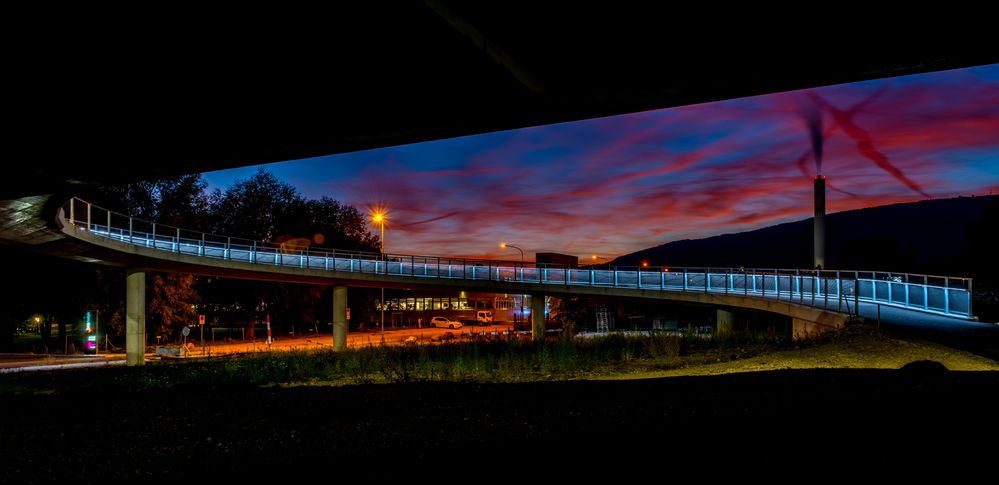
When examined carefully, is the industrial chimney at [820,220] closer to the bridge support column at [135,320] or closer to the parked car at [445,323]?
the parked car at [445,323]

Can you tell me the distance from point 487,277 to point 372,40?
115 ft

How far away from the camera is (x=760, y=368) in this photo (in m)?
12.3

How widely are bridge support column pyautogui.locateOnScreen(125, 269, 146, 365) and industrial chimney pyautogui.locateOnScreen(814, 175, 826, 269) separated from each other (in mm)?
41677

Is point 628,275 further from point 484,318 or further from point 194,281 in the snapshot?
point 484,318

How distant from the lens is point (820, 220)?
41.3 metres

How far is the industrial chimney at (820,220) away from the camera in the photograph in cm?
4034

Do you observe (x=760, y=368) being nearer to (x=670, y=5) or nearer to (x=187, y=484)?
(x=670, y=5)

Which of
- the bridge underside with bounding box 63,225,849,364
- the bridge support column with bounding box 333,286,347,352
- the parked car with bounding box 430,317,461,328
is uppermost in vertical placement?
the bridge underside with bounding box 63,225,849,364

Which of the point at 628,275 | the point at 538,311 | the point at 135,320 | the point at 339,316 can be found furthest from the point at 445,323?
the point at 135,320

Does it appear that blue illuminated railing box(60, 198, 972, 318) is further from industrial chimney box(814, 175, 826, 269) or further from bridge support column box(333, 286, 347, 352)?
bridge support column box(333, 286, 347, 352)

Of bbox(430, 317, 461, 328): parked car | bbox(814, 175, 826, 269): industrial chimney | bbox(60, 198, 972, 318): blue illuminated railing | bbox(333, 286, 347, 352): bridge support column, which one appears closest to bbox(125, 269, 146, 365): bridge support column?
bbox(60, 198, 972, 318): blue illuminated railing

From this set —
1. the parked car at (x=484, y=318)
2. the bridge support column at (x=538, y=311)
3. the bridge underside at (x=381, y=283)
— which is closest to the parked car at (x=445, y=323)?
the parked car at (x=484, y=318)

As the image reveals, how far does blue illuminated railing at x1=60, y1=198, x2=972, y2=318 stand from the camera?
23047 millimetres

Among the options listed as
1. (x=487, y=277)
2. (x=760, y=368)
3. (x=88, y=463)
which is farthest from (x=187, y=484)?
(x=487, y=277)
